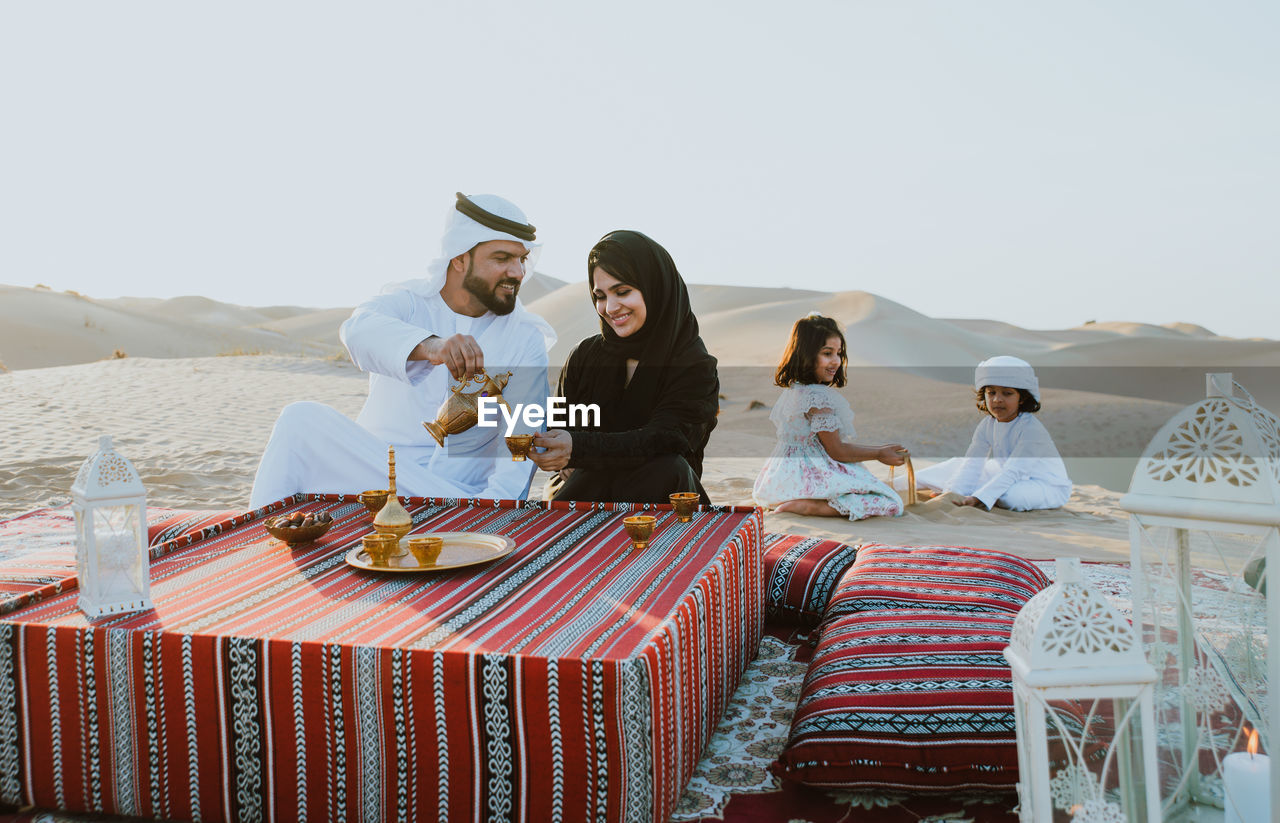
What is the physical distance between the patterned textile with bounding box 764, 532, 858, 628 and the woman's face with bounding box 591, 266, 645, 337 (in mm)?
1180

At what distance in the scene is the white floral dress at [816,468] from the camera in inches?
235

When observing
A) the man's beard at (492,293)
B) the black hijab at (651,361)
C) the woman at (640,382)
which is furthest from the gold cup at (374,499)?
the man's beard at (492,293)

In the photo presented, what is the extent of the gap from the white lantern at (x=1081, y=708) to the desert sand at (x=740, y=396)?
3.64 meters

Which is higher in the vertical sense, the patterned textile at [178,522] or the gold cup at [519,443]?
the gold cup at [519,443]

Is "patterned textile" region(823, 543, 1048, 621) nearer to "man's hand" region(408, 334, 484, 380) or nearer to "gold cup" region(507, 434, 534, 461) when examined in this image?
"gold cup" region(507, 434, 534, 461)

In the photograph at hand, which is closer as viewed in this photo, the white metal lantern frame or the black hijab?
the white metal lantern frame

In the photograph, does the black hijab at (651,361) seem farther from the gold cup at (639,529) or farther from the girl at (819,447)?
the girl at (819,447)

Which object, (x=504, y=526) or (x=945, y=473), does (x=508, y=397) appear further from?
(x=945, y=473)

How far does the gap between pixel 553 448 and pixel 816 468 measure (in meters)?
2.95

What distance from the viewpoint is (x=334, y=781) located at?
1.93 m

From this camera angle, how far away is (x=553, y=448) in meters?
3.57

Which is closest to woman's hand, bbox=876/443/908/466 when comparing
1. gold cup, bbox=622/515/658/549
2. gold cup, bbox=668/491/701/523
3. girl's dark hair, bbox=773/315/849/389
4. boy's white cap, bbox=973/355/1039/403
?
girl's dark hair, bbox=773/315/849/389

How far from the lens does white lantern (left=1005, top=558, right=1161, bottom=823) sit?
55.2 inches

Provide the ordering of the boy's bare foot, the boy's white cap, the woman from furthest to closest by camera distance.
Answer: the boy's white cap < the boy's bare foot < the woman
